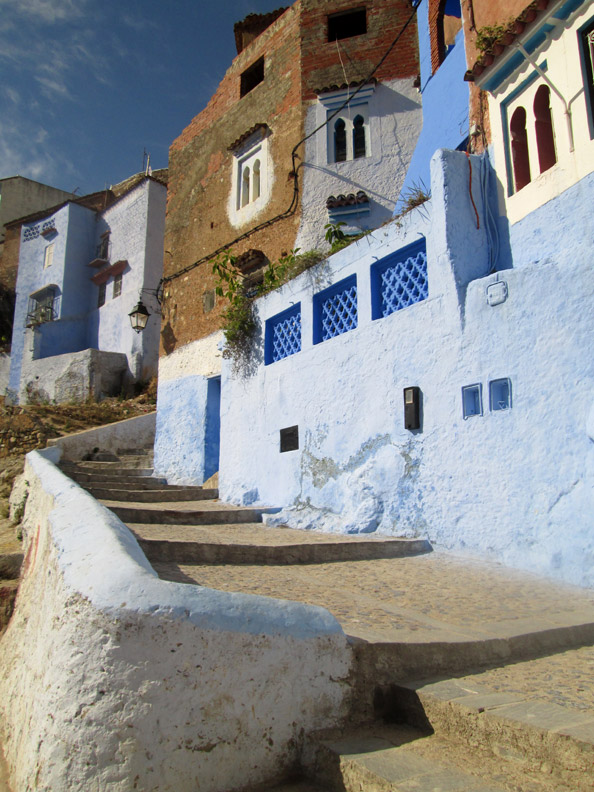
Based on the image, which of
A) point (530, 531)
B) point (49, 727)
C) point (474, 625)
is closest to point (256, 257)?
point (530, 531)

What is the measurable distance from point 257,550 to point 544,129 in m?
4.38

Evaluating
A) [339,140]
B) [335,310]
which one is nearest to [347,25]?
→ [339,140]

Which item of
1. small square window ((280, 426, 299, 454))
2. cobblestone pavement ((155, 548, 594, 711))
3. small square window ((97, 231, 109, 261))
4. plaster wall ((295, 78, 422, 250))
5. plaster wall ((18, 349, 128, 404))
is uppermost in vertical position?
small square window ((97, 231, 109, 261))

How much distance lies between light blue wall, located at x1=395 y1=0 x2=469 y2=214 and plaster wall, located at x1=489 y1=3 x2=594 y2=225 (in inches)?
51.4

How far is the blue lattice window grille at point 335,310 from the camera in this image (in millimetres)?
6945

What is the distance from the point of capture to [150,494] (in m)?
8.34

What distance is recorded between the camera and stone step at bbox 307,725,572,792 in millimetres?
1735

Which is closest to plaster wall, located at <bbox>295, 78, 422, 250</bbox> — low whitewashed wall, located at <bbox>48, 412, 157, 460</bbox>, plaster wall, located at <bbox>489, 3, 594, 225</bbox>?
plaster wall, located at <bbox>489, 3, 594, 225</bbox>

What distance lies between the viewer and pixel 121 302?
22859 mm

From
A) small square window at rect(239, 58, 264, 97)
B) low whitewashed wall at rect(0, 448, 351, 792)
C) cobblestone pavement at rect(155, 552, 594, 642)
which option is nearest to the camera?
low whitewashed wall at rect(0, 448, 351, 792)

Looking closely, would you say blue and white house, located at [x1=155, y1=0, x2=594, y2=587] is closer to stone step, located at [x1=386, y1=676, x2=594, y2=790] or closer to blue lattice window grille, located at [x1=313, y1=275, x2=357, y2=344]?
blue lattice window grille, located at [x1=313, y1=275, x2=357, y2=344]

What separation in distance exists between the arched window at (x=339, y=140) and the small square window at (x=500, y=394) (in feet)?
24.9

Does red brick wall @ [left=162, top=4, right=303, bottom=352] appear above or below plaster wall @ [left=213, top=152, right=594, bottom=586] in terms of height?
above

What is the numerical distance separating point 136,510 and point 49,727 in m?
4.34
